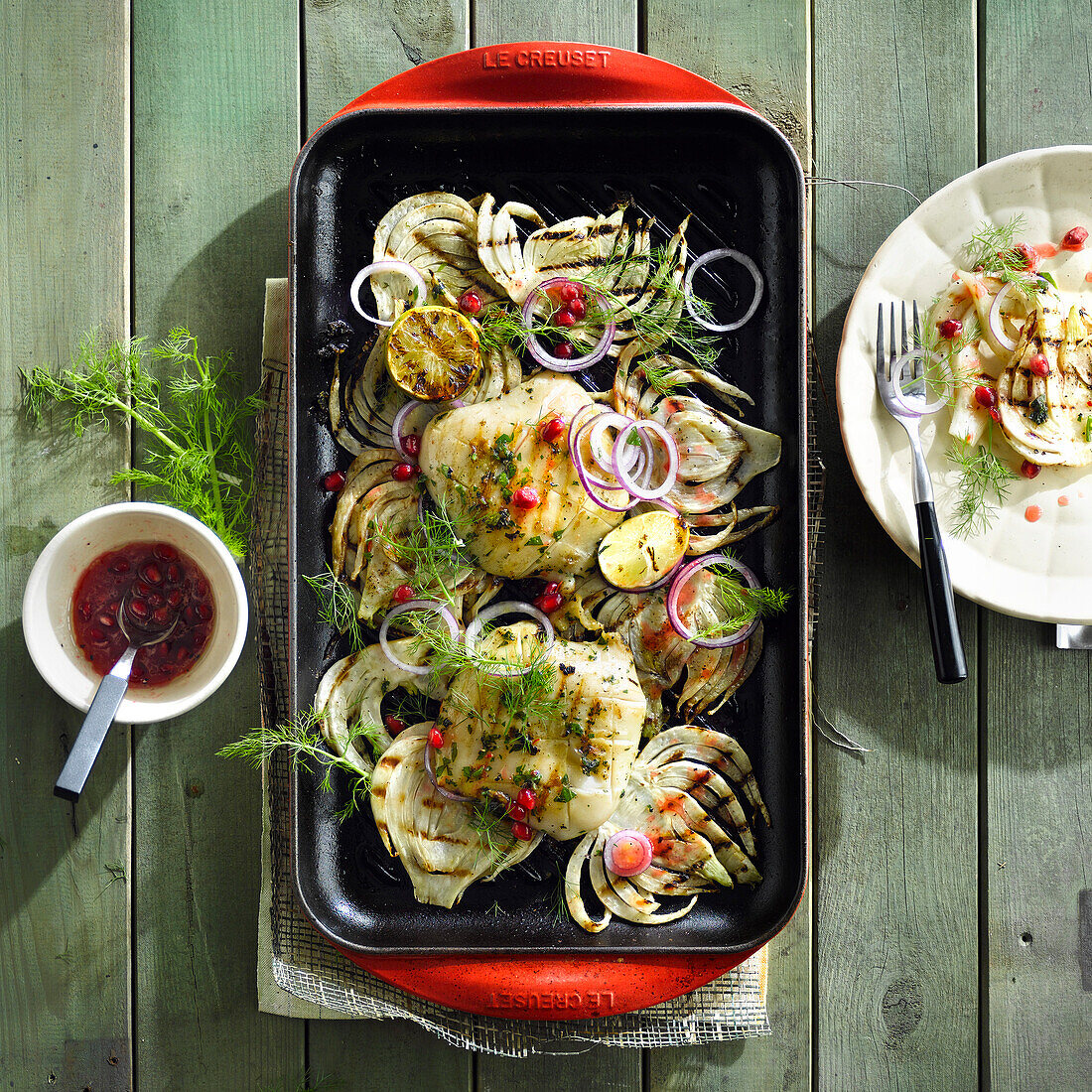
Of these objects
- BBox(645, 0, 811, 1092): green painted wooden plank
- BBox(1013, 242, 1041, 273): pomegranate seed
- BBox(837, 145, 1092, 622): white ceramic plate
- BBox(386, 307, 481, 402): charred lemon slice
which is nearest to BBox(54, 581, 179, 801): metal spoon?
BBox(386, 307, 481, 402): charred lemon slice

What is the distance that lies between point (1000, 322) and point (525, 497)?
4.63 feet

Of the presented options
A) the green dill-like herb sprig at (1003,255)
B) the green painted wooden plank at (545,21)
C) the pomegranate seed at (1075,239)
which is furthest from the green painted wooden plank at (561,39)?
the pomegranate seed at (1075,239)

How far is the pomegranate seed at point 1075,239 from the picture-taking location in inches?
90.5

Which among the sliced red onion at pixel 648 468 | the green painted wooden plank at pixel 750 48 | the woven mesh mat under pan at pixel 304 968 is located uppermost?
the green painted wooden plank at pixel 750 48

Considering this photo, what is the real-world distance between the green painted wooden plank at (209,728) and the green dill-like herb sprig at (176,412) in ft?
0.36

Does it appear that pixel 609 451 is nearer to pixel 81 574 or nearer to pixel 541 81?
pixel 541 81

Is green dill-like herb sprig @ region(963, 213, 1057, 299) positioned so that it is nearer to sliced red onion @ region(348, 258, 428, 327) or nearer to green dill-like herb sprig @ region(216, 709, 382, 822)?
sliced red onion @ region(348, 258, 428, 327)

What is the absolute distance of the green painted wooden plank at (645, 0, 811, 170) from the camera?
2428 mm

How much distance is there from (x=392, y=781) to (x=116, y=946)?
1026 millimetres

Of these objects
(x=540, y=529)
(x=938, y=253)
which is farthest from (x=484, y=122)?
(x=938, y=253)

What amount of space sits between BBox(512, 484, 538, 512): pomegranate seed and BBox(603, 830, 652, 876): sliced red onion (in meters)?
0.92

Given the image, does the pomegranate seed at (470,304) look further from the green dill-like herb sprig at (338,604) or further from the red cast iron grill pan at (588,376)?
the green dill-like herb sprig at (338,604)

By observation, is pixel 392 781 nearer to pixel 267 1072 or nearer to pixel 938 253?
pixel 267 1072

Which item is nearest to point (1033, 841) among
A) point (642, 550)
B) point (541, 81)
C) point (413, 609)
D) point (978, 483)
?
point (978, 483)
